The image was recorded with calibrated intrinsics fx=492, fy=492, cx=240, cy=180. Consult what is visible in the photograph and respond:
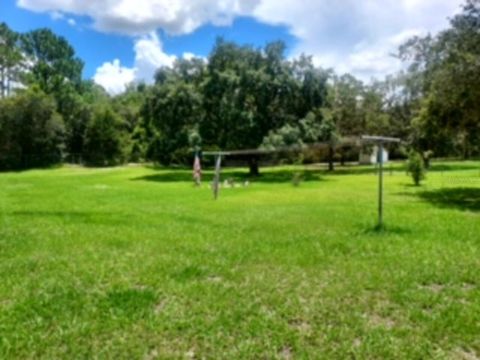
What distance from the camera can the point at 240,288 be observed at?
222 inches

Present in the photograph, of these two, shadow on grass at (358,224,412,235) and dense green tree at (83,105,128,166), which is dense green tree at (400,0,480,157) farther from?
dense green tree at (83,105,128,166)

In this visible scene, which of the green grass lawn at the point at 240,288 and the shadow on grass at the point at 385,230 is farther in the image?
the shadow on grass at the point at 385,230

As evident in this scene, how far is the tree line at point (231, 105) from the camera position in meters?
17.7

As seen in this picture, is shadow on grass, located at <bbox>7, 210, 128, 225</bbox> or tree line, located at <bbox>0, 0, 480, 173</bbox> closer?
shadow on grass, located at <bbox>7, 210, 128, 225</bbox>

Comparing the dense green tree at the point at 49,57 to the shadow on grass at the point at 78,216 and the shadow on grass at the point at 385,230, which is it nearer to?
the shadow on grass at the point at 78,216

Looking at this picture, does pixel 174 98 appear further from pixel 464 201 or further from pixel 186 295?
pixel 186 295

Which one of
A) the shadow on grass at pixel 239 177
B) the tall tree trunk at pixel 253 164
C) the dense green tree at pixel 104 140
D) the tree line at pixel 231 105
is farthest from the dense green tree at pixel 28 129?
the tall tree trunk at pixel 253 164

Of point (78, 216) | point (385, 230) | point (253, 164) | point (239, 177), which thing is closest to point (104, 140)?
point (253, 164)

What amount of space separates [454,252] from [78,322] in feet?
18.5

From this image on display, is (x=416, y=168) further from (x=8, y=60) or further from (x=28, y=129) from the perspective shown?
(x=8, y=60)

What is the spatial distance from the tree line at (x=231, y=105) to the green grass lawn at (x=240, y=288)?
796 cm

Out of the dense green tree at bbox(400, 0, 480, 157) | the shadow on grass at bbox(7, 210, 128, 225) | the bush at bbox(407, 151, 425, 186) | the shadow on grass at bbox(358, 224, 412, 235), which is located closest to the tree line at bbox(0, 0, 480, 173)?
the dense green tree at bbox(400, 0, 480, 157)

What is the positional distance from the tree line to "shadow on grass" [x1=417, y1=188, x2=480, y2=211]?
2.45m

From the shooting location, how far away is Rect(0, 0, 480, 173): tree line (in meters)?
17.7
